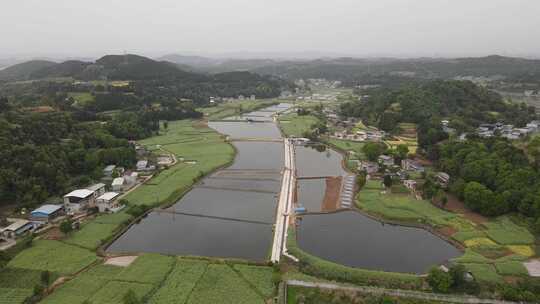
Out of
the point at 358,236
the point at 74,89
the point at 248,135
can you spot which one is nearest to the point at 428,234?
the point at 358,236

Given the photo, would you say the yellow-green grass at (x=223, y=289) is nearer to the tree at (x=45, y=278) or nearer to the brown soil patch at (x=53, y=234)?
the tree at (x=45, y=278)

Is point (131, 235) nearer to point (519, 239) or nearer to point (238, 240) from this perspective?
point (238, 240)

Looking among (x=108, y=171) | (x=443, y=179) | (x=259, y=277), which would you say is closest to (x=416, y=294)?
(x=259, y=277)

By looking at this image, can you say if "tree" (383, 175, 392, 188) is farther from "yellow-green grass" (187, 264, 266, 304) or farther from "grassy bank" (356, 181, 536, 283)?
"yellow-green grass" (187, 264, 266, 304)

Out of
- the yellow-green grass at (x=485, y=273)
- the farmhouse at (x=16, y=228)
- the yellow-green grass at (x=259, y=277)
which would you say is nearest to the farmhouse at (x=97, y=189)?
the farmhouse at (x=16, y=228)

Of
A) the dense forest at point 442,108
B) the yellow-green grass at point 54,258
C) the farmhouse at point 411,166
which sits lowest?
the yellow-green grass at point 54,258

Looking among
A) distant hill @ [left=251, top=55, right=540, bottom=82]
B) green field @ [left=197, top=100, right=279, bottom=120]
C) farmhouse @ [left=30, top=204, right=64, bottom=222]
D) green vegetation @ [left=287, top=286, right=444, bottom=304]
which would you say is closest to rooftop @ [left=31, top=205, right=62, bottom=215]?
farmhouse @ [left=30, top=204, right=64, bottom=222]

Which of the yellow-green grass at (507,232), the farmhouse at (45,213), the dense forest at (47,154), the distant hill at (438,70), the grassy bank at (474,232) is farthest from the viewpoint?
the distant hill at (438,70)

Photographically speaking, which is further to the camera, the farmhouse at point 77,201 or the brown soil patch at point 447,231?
the farmhouse at point 77,201
